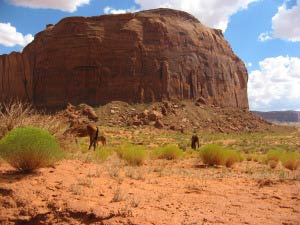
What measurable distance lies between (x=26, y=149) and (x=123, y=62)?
Result: 55551mm

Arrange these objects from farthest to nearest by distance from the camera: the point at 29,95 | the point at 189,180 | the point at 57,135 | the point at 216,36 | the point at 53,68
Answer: the point at 216,36, the point at 29,95, the point at 53,68, the point at 57,135, the point at 189,180

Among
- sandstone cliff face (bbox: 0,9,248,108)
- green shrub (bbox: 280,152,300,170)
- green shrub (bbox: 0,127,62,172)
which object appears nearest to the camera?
green shrub (bbox: 0,127,62,172)

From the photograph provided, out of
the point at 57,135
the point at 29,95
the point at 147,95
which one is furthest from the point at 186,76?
the point at 57,135

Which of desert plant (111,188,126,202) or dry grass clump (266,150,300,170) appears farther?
dry grass clump (266,150,300,170)

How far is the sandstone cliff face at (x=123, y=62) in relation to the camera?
6391cm

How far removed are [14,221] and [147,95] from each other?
Answer: 183ft

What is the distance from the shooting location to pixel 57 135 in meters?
13.8

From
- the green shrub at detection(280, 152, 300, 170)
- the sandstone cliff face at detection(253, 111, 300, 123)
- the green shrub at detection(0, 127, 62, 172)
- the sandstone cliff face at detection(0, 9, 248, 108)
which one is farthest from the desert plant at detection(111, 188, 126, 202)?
the sandstone cliff face at detection(253, 111, 300, 123)

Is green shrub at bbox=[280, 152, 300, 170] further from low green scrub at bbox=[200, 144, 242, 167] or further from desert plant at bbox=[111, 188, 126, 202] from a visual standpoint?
desert plant at bbox=[111, 188, 126, 202]

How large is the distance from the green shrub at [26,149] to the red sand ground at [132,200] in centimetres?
28

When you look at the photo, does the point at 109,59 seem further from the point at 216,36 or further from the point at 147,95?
the point at 216,36

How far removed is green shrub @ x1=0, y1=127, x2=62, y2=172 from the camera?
9.43 meters

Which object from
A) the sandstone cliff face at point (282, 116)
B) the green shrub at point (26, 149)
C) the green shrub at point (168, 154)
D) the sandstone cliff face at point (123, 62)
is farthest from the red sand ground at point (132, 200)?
the sandstone cliff face at point (282, 116)

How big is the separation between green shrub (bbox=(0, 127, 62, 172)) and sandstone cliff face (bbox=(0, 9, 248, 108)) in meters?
52.5
